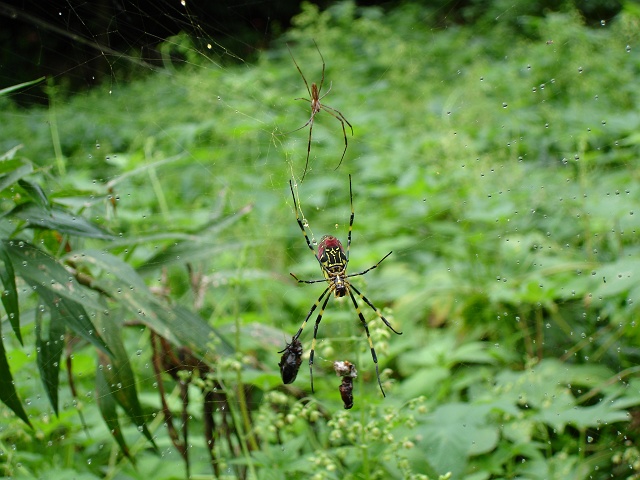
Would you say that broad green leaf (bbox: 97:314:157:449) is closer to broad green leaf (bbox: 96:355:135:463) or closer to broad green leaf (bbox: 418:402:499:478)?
broad green leaf (bbox: 96:355:135:463)

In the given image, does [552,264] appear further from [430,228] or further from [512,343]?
[430,228]

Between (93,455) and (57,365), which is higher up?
(57,365)

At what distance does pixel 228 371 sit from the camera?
1.41 m

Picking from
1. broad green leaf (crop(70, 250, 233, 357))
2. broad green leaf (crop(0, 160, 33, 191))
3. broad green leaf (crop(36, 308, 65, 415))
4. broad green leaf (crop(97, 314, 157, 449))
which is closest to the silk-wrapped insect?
broad green leaf (crop(70, 250, 233, 357))

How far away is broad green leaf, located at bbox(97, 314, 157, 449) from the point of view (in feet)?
4.16

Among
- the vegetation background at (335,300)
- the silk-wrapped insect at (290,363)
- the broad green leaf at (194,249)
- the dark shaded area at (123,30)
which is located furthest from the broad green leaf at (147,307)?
the dark shaded area at (123,30)

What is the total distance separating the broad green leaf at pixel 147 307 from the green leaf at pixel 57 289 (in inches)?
3.1

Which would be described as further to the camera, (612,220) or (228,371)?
(612,220)

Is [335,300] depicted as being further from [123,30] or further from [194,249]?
[123,30]

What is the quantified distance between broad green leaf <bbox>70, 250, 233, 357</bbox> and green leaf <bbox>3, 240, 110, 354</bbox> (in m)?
0.08

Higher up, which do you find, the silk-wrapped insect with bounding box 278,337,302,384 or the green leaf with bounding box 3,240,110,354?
the green leaf with bounding box 3,240,110,354

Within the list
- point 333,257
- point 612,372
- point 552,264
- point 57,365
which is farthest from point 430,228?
point 57,365

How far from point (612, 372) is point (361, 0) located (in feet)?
22.9

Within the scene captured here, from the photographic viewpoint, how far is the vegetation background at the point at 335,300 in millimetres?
1311
